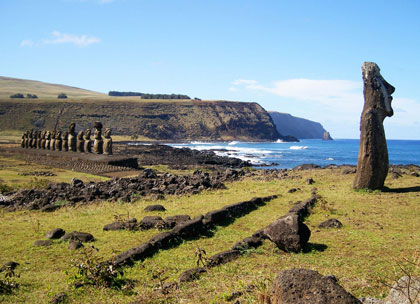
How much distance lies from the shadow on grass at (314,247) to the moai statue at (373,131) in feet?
24.5

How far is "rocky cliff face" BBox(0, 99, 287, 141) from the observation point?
10075 cm

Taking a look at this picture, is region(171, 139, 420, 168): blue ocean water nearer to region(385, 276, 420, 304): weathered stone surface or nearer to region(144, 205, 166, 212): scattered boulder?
region(144, 205, 166, 212): scattered boulder

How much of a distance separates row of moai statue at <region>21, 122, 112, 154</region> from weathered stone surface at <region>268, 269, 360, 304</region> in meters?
27.4

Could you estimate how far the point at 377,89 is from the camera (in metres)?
14.7

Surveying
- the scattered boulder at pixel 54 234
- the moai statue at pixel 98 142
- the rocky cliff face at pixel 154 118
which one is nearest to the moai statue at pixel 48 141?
the moai statue at pixel 98 142

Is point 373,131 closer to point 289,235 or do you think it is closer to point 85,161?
point 289,235

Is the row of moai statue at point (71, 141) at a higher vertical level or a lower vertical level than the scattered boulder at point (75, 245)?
higher

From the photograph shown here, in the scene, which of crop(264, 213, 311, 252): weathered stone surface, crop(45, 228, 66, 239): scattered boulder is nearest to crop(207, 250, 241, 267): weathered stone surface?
crop(264, 213, 311, 252): weathered stone surface

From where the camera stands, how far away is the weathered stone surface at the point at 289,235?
7.75 meters

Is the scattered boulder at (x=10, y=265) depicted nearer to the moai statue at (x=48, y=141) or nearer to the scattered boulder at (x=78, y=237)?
the scattered boulder at (x=78, y=237)

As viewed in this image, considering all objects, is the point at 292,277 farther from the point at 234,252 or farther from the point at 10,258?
the point at 10,258

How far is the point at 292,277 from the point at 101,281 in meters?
3.62

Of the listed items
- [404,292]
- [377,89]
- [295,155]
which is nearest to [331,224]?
[404,292]

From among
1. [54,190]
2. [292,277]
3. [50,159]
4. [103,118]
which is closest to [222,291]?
[292,277]
